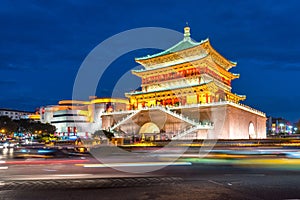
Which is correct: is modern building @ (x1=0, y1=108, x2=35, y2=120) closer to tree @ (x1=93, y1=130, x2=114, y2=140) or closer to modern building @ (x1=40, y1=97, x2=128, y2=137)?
modern building @ (x1=40, y1=97, x2=128, y2=137)

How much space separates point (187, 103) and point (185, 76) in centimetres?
483

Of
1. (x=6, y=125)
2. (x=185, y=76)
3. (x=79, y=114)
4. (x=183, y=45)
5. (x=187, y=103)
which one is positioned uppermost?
(x=183, y=45)

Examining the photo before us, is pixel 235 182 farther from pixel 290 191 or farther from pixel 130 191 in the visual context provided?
pixel 130 191

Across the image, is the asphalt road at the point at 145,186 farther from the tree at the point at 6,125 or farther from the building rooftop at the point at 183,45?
the tree at the point at 6,125

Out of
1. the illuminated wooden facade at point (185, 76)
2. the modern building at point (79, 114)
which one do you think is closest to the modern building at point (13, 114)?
the modern building at point (79, 114)

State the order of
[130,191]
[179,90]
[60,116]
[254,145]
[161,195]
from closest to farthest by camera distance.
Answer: [161,195] → [130,191] → [254,145] → [179,90] → [60,116]

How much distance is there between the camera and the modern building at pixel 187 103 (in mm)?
42312

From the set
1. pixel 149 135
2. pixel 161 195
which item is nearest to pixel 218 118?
pixel 149 135

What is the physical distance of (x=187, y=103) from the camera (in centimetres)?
4838

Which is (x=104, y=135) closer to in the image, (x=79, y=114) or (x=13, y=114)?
(x=79, y=114)

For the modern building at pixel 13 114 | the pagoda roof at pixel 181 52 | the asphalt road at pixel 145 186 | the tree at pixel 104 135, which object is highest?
the pagoda roof at pixel 181 52

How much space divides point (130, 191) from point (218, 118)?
3559cm

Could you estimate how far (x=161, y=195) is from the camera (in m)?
7.62

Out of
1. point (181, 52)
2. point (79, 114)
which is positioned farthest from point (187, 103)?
point (79, 114)
